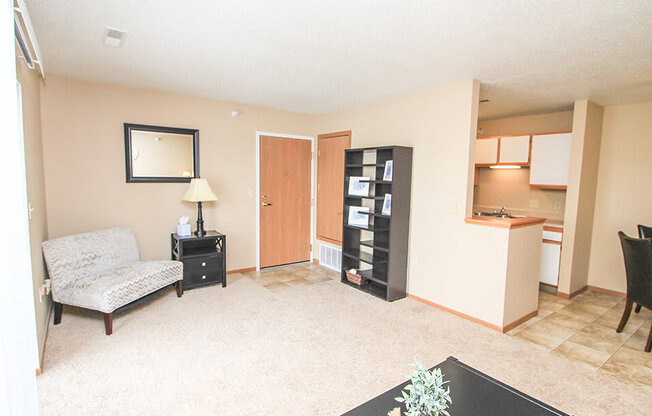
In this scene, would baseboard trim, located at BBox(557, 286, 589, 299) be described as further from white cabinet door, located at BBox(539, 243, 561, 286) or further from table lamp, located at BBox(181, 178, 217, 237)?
table lamp, located at BBox(181, 178, 217, 237)

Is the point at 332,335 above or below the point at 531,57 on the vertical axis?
below

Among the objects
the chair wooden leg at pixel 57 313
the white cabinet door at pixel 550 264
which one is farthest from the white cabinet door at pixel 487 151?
the chair wooden leg at pixel 57 313

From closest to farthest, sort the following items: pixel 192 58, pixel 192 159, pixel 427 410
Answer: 1. pixel 427 410
2. pixel 192 58
3. pixel 192 159

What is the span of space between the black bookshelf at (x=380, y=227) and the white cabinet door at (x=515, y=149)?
6.47ft

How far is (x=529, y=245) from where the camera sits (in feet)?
11.0

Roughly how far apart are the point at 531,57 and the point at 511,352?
2466mm

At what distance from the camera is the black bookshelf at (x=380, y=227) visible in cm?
384

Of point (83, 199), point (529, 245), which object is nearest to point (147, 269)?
point (83, 199)

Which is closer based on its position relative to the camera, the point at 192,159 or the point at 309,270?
the point at 192,159

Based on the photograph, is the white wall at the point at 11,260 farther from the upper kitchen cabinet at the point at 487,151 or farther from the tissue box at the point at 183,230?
the upper kitchen cabinet at the point at 487,151

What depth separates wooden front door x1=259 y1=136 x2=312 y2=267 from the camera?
5051 millimetres

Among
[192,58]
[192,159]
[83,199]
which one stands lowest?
[83,199]

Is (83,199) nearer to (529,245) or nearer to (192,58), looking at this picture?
(192,58)

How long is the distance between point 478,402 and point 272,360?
1590mm
